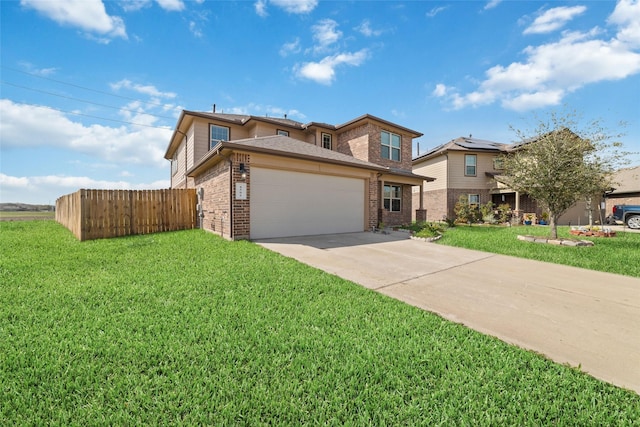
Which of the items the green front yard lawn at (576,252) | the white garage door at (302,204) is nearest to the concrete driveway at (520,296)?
the green front yard lawn at (576,252)

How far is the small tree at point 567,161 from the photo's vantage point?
356 inches

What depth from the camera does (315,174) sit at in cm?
1012

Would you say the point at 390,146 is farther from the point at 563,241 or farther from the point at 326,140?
the point at 563,241

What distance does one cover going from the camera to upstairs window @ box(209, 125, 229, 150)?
14891mm

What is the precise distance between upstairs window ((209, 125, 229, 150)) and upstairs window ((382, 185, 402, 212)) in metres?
9.98

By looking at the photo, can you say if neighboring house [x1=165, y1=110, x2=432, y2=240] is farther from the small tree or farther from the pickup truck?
the pickup truck

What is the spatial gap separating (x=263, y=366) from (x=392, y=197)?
48.9ft

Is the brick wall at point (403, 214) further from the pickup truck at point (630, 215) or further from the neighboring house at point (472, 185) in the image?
the pickup truck at point (630, 215)

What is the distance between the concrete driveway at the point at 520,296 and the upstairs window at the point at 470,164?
14.4m

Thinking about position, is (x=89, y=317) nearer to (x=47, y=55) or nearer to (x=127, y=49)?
(x=127, y=49)

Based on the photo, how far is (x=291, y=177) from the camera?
953 cm

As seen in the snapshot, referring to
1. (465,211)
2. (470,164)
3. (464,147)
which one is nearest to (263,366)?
(465,211)

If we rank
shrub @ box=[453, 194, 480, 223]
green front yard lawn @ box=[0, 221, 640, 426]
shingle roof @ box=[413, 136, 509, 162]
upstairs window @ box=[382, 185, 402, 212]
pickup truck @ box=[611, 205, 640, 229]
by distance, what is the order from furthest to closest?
shingle roof @ box=[413, 136, 509, 162] → shrub @ box=[453, 194, 480, 223] → upstairs window @ box=[382, 185, 402, 212] → pickup truck @ box=[611, 205, 640, 229] → green front yard lawn @ box=[0, 221, 640, 426]

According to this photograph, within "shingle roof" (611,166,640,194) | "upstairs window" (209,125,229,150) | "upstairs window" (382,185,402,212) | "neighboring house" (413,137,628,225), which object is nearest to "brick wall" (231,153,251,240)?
"upstairs window" (209,125,229,150)
